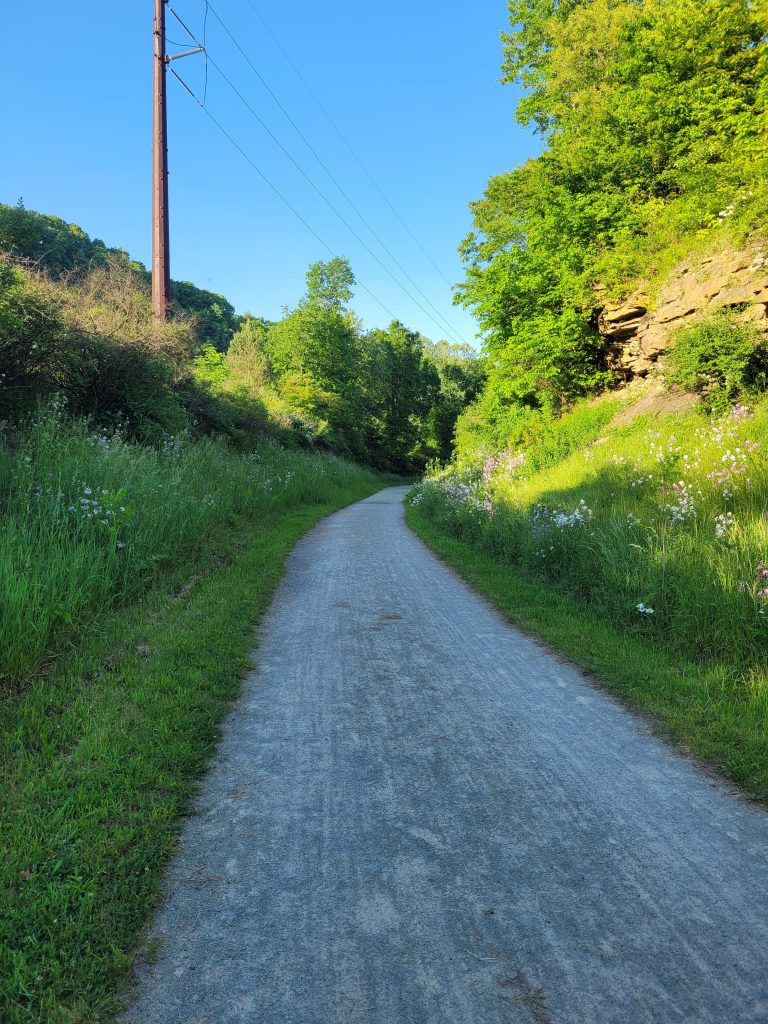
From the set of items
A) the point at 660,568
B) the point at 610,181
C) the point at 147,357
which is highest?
the point at 610,181

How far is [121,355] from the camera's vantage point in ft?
33.9

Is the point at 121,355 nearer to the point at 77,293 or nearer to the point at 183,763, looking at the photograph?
the point at 77,293

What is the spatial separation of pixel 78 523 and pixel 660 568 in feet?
19.6

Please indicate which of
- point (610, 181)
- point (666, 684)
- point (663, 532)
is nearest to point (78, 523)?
point (666, 684)

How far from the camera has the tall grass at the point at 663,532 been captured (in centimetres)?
462

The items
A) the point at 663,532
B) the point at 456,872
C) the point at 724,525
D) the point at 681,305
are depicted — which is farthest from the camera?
the point at 681,305

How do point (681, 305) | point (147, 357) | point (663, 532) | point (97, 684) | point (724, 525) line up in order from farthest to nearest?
point (147, 357), point (681, 305), point (663, 532), point (724, 525), point (97, 684)

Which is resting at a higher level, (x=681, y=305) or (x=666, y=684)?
(x=681, y=305)

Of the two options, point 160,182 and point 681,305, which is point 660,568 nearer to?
point 681,305

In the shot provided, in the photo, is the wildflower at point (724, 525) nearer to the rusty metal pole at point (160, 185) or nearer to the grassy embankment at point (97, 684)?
the grassy embankment at point (97, 684)

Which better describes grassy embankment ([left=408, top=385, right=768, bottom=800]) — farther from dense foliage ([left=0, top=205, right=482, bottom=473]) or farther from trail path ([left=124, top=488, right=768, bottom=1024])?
dense foliage ([left=0, top=205, right=482, bottom=473])

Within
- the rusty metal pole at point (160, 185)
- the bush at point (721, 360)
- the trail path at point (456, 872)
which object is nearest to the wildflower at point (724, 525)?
the trail path at point (456, 872)

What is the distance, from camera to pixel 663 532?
568 centimetres

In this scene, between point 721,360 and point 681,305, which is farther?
point 681,305
